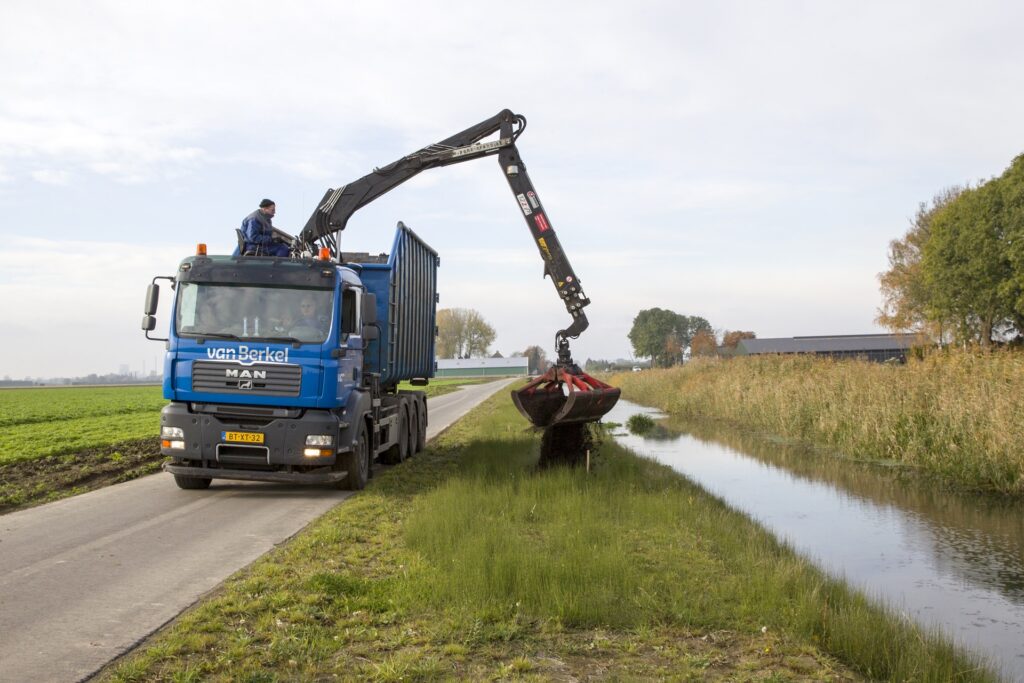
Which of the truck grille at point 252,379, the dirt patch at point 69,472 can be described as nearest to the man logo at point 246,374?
the truck grille at point 252,379

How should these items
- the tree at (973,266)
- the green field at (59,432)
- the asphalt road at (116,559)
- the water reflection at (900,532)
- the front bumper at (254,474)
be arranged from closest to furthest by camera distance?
1. the asphalt road at (116,559)
2. the water reflection at (900,532)
3. the front bumper at (254,474)
4. the green field at (59,432)
5. the tree at (973,266)

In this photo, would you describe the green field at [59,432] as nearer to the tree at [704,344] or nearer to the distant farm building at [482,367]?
the distant farm building at [482,367]

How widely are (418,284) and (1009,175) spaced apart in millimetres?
36691

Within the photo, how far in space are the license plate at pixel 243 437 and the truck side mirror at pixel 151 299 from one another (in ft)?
6.17

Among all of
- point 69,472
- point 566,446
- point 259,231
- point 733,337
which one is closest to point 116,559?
point 259,231

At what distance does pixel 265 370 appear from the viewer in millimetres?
10844

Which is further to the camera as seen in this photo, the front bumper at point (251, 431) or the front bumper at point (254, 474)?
the front bumper at point (254, 474)

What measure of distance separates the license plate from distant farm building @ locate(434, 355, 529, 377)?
423 ft

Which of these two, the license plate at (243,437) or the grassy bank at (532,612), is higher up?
the license plate at (243,437)

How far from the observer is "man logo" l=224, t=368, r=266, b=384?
10828mm

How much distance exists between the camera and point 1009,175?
41.1 metres

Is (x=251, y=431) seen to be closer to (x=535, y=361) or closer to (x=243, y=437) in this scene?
(x=243, y=437)

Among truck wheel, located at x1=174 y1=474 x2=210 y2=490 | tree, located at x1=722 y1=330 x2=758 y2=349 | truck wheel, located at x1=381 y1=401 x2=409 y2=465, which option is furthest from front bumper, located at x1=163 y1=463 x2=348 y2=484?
tree, located at x1=722 y1=330 x2=758 y2=349

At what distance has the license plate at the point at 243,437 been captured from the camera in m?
10.8
